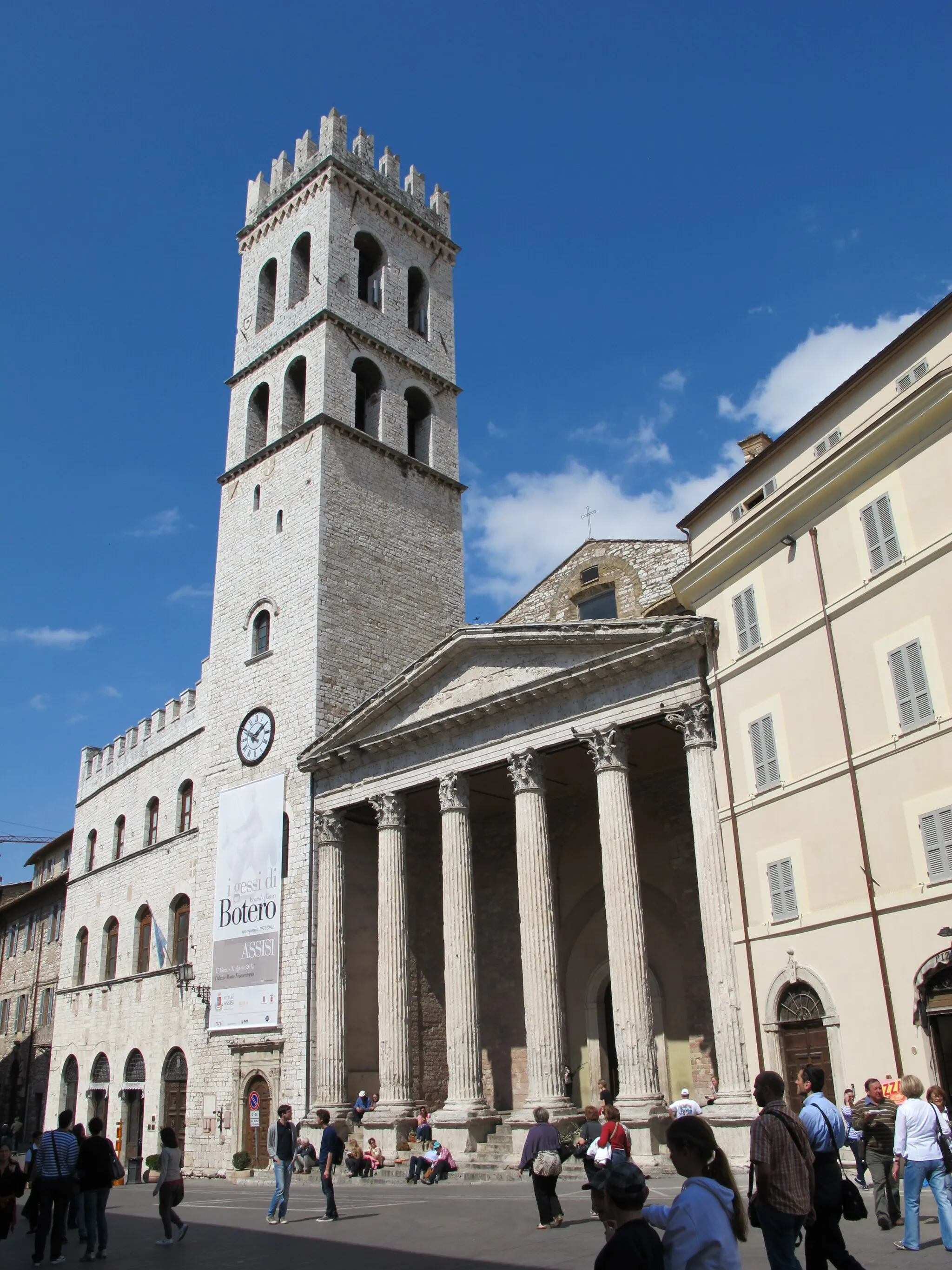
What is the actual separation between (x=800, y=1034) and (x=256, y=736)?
1644 centimetres

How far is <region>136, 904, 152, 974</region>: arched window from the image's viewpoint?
107ft

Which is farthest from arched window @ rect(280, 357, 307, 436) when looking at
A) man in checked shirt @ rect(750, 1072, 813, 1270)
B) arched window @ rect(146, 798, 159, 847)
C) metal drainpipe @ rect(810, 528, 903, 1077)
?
man in checked shirt @ rect(750, 1072, 813, 1270)

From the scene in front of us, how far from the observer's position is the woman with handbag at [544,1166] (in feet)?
38.4

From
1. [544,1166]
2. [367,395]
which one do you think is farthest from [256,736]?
[544,1166]

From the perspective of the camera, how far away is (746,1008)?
17.4 meters

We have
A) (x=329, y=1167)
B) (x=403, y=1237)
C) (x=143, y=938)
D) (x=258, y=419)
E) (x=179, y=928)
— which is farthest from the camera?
(x=258, y=419)

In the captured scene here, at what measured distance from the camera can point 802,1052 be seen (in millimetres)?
16281

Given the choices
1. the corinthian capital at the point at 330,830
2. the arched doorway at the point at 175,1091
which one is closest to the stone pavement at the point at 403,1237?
the corinthian capital at the point at 330,830

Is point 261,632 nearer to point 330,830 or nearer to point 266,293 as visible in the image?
point 330,830

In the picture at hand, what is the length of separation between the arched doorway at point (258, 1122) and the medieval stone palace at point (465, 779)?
105 millimetres

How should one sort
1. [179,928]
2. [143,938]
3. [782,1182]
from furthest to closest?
[143,938] → [179,928] → [782,1182]

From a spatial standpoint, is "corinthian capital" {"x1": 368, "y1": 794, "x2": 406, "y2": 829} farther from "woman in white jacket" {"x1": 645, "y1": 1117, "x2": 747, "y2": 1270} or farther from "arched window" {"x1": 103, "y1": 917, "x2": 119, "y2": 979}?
"woman in white jacket" {"x1": 645, "y1": 1117, "x2": 747, "y2": 1270}

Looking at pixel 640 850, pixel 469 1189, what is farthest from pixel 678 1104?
pixel 640 850

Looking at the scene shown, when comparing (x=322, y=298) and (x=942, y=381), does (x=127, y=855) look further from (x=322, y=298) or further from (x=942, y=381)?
(x=942, y=381)
